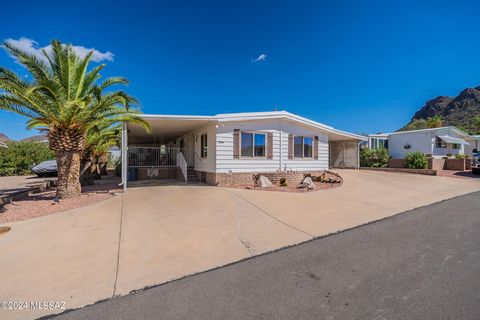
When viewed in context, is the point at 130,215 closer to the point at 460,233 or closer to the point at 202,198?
the point at 202,198

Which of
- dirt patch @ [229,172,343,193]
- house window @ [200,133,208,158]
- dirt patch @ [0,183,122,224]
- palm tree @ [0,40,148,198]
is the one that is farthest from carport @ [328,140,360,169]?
dirt patch @ [0,183,122,224]

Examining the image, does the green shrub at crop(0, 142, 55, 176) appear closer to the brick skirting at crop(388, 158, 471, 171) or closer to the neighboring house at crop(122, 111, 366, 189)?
the neighboring house at crop(122, 111, 366, 189)

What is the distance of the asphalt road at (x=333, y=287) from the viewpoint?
234 cm

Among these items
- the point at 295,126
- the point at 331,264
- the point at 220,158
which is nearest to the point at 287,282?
the point at 331,264

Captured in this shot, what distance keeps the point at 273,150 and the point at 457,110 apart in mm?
58092

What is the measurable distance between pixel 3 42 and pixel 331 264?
406 inches

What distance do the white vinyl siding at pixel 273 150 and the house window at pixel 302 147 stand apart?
241mm

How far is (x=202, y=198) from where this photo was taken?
811cm

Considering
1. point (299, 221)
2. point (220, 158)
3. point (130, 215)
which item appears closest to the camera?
point (299, 221)

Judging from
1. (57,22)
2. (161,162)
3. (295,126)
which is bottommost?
(161,162)

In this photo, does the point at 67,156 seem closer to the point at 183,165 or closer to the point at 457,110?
the point at 183,165

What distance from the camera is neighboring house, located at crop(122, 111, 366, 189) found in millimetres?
11008

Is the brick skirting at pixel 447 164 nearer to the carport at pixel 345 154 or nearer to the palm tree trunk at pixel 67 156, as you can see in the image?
the carport at pixel 345 154

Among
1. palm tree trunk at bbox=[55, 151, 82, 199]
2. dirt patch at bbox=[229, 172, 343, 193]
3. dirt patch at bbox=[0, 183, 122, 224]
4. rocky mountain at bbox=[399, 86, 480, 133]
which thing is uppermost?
rocky mountain at bbox=[399, 86, 480, 133]
